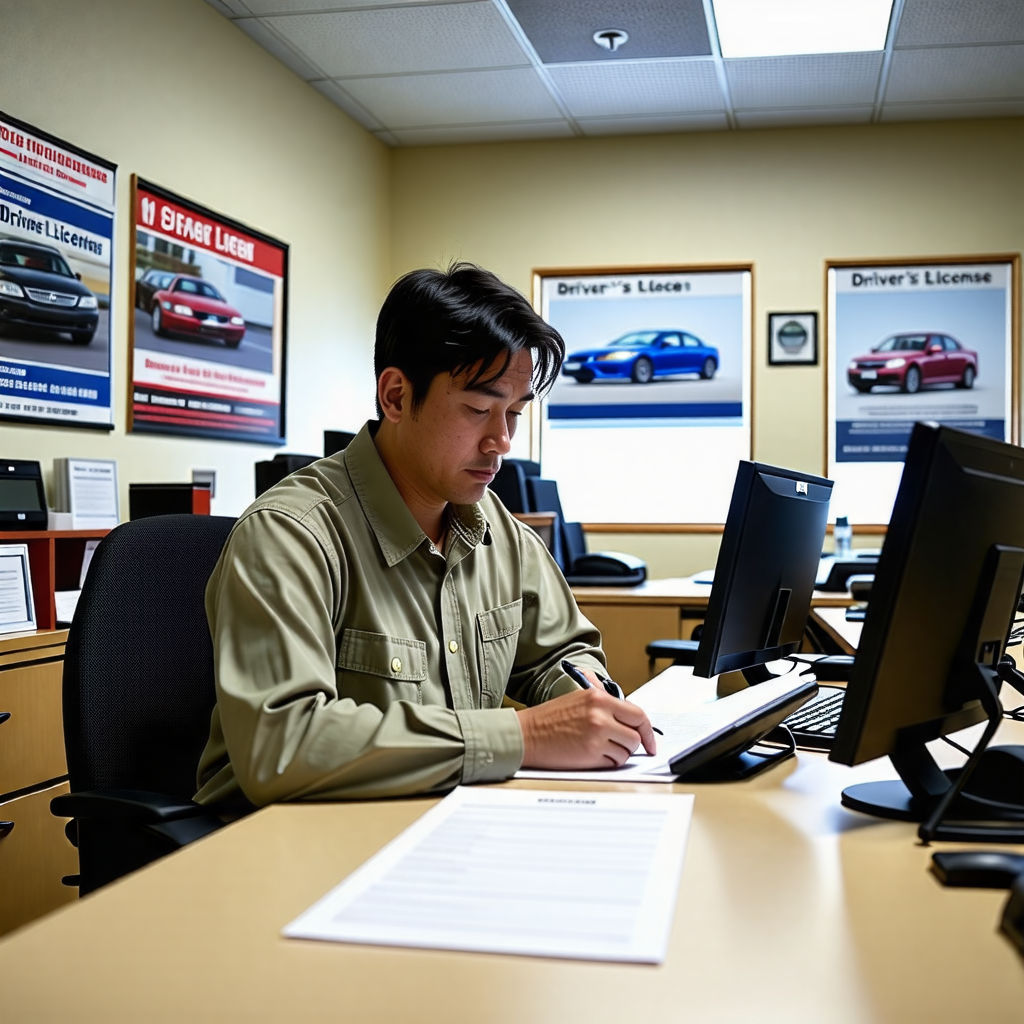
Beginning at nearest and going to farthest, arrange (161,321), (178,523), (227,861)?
1. (227,861)
2. (178,523)
3. (161,321)

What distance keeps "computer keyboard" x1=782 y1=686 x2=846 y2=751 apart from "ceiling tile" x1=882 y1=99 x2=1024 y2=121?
160 inches

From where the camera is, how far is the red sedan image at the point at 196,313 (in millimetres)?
3695

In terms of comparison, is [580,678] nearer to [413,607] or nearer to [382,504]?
[413,607]

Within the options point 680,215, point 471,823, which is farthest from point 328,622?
point 680,215

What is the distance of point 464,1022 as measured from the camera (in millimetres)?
654

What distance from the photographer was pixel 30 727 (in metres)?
2.45

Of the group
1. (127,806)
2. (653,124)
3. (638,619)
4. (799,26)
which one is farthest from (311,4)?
(127,806)

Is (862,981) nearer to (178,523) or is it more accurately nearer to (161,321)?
(178,523)

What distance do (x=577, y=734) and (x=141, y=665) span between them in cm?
58

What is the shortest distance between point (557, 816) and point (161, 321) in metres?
3.02

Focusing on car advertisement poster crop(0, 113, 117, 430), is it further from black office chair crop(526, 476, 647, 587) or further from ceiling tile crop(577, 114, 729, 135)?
ceiling tile crop(577, 114, 729, 135)

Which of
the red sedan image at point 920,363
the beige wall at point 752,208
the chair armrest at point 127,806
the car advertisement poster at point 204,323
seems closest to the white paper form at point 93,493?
the car advertisement poster at point 204,323

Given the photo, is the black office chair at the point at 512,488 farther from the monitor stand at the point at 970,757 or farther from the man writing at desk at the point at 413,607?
the monitor stand at the point at 970,757

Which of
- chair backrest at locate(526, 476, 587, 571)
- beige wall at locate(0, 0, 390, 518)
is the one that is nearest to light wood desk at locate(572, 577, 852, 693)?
chair backrest at locate(526, 476, 587, 571)
